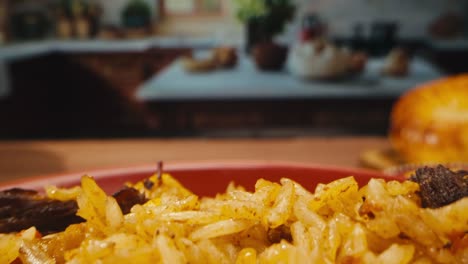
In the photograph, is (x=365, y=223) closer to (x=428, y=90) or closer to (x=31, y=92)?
(x=428, y=90)

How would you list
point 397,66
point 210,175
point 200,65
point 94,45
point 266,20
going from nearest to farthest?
point 210,175, point 397,66, point 200,65, point 266,20, point 94,45

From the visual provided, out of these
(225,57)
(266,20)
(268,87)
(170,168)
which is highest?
(266,20)

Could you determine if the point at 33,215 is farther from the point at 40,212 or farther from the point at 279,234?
the point at 279,234

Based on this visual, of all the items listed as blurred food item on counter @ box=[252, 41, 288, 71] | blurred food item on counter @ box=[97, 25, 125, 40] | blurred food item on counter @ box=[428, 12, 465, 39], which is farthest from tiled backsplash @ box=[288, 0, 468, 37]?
blurred food item on counter @ box=[252, 41, 288, 71]

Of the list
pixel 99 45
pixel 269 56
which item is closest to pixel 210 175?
pixel 269 56

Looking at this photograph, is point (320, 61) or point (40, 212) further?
point (320, 61)

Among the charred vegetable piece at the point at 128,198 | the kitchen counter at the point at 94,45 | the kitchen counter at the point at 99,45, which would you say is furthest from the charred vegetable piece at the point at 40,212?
the kitchen counter at the point at 99,45

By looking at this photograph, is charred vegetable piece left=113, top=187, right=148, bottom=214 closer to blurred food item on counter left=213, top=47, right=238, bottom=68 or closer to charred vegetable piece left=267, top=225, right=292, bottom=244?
charred vegetable piece left=267, top=225, right=292, bottom=244
